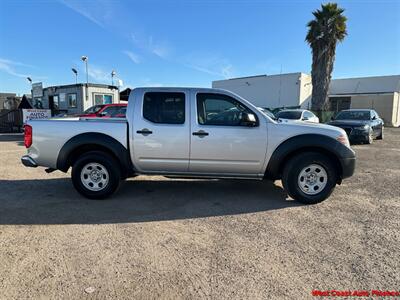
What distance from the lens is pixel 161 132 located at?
5.08m

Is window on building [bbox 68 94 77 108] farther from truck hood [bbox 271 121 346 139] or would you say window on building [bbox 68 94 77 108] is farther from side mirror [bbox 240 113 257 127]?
truck hood [bbox 271 121 346 139]

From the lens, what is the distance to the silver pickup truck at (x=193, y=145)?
5035 millimetres

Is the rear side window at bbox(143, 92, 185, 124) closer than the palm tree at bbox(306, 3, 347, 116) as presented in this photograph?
Yes

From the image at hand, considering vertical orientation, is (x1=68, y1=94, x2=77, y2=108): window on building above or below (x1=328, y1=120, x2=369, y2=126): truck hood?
above

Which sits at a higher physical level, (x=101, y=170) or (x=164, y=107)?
(x=164, y=107)

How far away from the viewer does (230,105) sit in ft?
16.9

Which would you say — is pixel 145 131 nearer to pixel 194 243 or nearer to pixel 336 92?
pixel 194 243

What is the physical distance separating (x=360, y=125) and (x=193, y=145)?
11142mm

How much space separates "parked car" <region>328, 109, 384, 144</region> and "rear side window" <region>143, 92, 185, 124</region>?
10825 mm

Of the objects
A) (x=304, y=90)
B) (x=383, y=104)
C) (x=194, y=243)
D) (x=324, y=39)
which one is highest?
(x=324, y=39)

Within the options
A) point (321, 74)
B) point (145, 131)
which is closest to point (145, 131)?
point (145, 131)

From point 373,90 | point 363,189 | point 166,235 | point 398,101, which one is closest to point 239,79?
point 373,90

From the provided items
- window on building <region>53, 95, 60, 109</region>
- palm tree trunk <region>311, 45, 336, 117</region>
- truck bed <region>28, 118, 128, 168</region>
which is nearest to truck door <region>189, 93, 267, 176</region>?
truck bed <region>28, 118, 128, 168</region>

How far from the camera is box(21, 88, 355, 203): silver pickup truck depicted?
5035 millimetres
